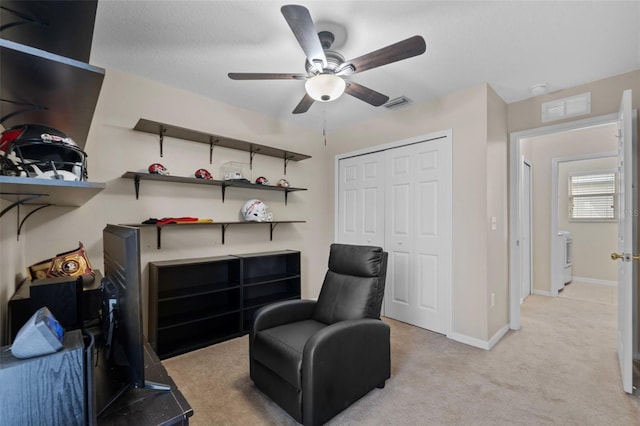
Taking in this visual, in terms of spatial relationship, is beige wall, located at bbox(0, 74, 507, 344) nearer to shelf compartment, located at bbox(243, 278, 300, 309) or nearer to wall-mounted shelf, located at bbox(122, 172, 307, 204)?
wall-mounted shelf, located at bbox(122, 172, 307, 204)

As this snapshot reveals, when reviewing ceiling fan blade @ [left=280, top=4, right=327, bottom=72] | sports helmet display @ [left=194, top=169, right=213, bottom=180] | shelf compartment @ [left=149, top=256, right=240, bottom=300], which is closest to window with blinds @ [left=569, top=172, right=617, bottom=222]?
ceiling fan blade @ [left=280, top=4, right=327, bottom=72]

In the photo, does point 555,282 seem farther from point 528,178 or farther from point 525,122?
point 525,122

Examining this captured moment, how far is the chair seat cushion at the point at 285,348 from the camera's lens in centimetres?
172

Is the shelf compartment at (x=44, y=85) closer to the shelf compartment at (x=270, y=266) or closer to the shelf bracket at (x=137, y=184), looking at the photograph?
the shelf bracket at (x=137, y=184)

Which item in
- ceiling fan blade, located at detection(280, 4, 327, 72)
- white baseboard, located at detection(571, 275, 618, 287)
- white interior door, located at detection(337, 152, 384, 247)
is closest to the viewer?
ceiling fan blade, located at detection(280, 4, 327, 72)

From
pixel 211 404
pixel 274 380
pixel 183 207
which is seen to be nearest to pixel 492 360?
pixel 274 380

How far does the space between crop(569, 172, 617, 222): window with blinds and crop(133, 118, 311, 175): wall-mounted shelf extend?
5.42 metres

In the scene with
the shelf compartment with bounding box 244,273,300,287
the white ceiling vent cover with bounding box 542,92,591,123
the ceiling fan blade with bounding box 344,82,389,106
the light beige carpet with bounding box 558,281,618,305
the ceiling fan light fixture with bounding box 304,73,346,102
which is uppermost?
the white ceiling vent cover with bounding box 542,92,591,123

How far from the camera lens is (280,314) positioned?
217 centimetres

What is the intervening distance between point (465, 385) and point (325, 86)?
2385 millimetres

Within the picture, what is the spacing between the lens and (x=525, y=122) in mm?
3166

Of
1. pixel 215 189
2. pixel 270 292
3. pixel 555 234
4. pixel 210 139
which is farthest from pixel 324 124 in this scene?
pixel 555 234

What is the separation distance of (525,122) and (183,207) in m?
3.76

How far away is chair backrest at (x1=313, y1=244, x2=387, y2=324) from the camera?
2.17 meters
